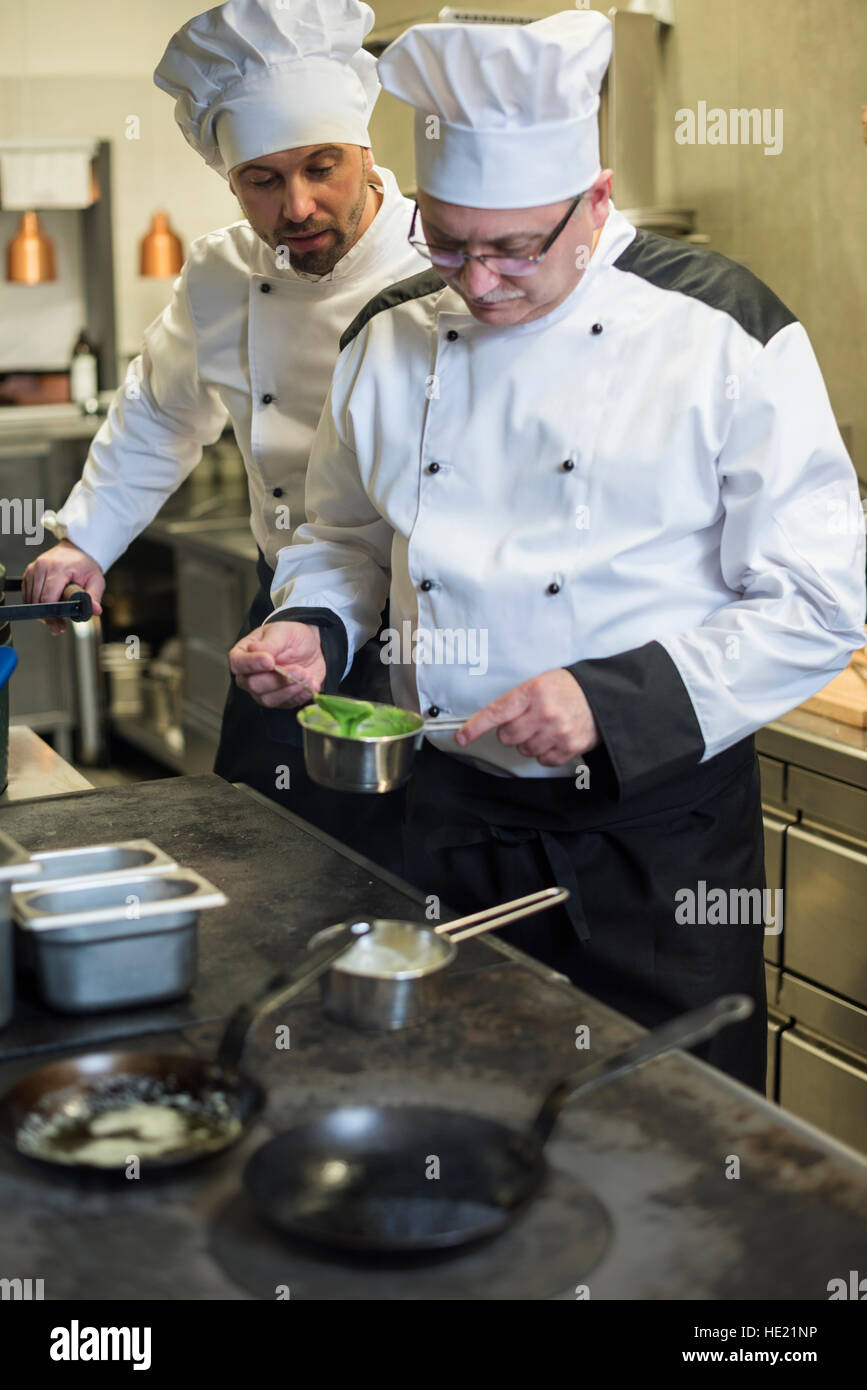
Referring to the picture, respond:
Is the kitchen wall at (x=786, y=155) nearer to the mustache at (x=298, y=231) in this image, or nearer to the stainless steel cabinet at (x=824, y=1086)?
the stainless steel cabinet at (x=824, y=1086)

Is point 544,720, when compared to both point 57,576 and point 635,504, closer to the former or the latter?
point 635,504

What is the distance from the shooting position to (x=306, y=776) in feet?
8.04

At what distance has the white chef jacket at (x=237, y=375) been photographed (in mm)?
2291

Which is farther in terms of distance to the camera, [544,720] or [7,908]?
[544,720]

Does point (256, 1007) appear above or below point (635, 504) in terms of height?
below

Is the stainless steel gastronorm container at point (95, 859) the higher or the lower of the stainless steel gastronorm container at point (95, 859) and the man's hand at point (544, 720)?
the lower

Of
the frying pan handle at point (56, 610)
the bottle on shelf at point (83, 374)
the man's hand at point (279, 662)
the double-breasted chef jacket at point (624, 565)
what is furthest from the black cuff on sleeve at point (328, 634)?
the bottle on shelf at point (83, 374)

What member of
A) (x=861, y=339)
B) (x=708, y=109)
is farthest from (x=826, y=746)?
(x=708, y=109)

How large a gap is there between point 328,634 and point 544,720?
49cm

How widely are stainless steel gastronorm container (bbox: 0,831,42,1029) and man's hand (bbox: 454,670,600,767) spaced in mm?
450

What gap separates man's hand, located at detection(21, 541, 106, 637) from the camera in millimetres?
2488

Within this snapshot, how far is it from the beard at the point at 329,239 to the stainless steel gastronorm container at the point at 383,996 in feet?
3.77

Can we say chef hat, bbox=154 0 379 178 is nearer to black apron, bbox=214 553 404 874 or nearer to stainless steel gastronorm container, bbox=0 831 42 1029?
black apron, bbox=214 553 404 874

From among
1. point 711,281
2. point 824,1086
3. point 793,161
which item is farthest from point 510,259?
point 793,161
